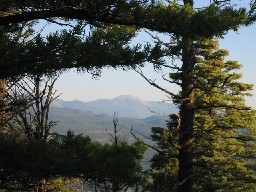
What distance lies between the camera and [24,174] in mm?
8016

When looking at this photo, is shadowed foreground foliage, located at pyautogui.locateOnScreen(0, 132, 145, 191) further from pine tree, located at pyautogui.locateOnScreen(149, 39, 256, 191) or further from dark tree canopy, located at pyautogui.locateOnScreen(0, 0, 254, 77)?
pine tree, located at pyautogui.locateOnScreen(149, 39, 256, 191)

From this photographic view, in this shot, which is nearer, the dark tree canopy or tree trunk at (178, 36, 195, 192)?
the dark tree canopy

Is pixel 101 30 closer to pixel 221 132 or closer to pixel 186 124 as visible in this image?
pixel 186 124

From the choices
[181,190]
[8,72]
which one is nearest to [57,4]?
[8,72]

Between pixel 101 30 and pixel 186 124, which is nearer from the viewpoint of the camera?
pixel 101 30

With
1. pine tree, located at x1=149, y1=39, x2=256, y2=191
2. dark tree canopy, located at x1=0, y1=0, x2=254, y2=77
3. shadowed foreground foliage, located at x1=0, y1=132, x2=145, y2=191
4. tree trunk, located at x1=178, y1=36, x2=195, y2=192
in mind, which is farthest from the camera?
pine tree, located at x1=149, y1=39, x2=256, y2=191

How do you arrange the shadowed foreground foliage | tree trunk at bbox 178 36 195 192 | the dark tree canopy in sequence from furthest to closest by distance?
tree trunk at bbox 178 36 195 192 < the shadowed foreground foliage < the dark tree canopy

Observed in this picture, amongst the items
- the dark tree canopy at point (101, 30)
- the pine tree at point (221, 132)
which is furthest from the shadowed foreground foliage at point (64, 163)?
the pine tree at point (221, 132)

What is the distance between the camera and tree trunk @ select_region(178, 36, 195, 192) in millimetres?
10305

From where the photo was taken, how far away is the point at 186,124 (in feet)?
34.8

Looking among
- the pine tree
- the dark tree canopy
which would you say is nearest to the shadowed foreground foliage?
the dark tree canopy

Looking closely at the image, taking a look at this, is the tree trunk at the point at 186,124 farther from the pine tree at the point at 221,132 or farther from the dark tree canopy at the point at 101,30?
the pine tree at the point at 221,132

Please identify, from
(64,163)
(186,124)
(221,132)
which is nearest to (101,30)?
(64,163)

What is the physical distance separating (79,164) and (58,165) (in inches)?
17.3
